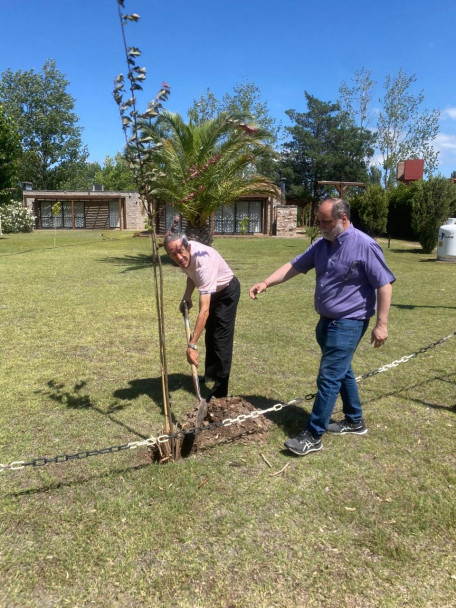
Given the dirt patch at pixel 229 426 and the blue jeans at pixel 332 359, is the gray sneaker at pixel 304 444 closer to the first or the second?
the blue jeans at pixel 332 359

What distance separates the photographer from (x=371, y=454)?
3.52m

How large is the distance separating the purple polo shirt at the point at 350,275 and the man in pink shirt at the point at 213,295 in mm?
793

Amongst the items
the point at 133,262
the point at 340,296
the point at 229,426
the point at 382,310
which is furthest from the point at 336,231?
the point at 133,262

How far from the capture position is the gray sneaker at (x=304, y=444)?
345 cm

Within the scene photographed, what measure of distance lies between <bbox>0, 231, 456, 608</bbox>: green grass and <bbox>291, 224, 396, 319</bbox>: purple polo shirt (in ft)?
3.59

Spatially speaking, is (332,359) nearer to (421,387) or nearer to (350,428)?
(350,428)

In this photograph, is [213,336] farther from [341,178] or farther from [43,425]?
[341,178]

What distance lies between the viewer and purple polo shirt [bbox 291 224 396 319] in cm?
317

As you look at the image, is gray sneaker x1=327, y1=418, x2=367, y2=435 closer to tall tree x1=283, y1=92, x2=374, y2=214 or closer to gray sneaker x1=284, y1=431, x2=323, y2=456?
gray sneaker x1=284, y1=431, x2=323, y2=456

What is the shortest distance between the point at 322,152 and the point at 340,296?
41967mm

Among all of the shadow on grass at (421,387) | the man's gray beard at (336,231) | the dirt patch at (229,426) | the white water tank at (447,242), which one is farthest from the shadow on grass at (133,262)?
the man's gray beard at (336,231)

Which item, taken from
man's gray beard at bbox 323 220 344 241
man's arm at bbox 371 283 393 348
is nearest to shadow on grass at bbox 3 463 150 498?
man's arm at bbox 371 283 393 348

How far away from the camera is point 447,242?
49.3 feet

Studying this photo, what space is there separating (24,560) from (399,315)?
7.03 m
